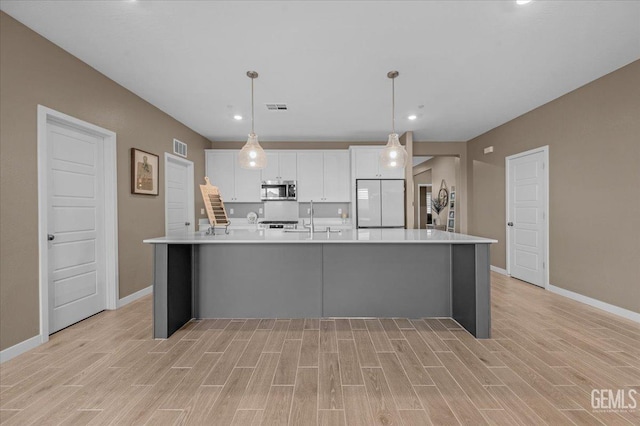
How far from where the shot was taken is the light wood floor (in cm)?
165

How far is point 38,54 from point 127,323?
8.44ft

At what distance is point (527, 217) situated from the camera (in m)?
Answer: 4.57

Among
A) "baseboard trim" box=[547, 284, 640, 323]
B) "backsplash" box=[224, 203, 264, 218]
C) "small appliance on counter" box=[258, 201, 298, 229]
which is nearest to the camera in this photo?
"baseboard trim" box=[547, 284, 640, 323]

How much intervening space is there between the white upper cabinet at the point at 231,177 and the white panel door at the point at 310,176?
90 cm

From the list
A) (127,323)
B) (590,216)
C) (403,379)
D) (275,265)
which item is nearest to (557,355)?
(403,379)

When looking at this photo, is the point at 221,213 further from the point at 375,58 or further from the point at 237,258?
the point at 375,58

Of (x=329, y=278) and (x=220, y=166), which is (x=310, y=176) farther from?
(x=329, y=278)

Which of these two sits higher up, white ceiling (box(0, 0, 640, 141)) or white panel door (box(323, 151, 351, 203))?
white ceiling (box(0, 0, 640, 141))

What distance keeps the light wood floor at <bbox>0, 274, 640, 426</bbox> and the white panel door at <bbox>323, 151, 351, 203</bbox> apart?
3.49 metres

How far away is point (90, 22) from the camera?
2.36 m

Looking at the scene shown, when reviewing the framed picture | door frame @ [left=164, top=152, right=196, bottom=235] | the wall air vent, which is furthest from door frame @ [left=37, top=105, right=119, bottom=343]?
the wall air vent

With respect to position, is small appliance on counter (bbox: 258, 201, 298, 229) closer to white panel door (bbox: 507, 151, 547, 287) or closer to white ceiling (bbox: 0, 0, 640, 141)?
white ceiling (bbox: 0, 0, 640, 141)

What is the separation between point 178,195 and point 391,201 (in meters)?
3.96

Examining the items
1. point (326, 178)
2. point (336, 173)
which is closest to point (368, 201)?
point (336, 173)
